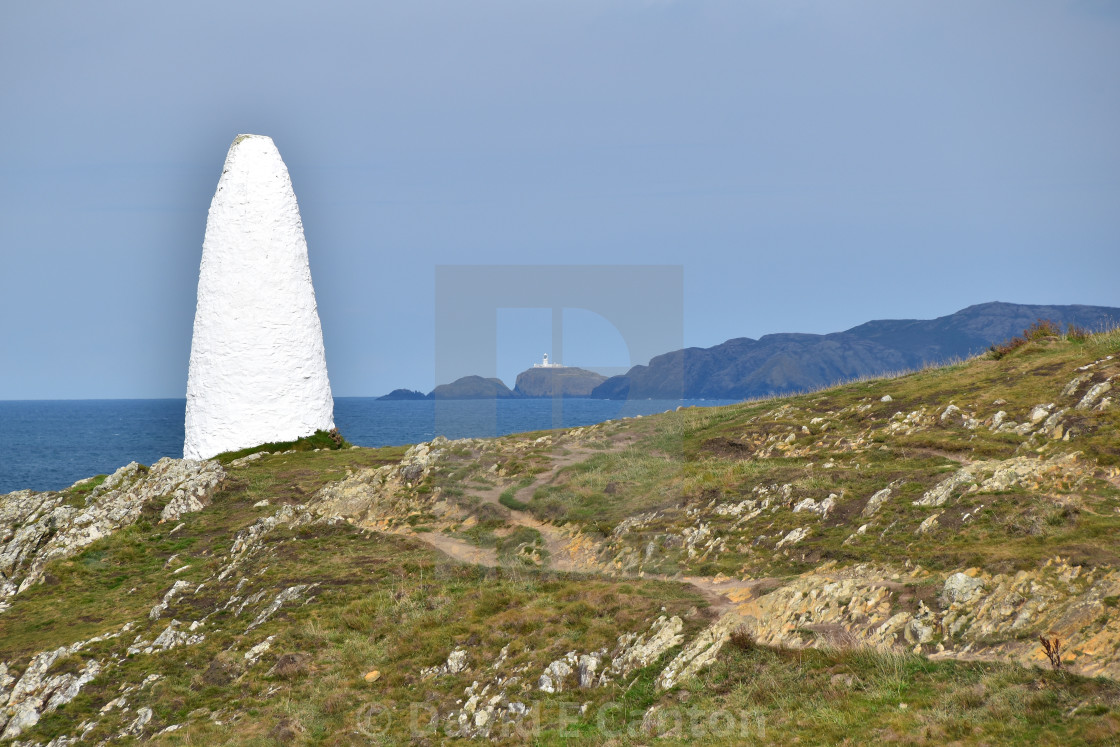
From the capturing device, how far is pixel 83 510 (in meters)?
27.6

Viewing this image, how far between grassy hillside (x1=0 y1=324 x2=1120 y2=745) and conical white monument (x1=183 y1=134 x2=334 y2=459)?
24.3 feet

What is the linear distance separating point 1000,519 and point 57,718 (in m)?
17.9

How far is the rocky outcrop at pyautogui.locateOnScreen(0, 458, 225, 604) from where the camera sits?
24.7m

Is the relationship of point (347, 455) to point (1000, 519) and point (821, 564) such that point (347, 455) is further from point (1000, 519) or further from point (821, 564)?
point (1000, 519)

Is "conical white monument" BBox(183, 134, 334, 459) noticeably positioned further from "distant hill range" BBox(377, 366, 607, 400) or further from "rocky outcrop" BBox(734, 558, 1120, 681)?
"rocky outcrop" BBox(734, 558, 1120, 681)

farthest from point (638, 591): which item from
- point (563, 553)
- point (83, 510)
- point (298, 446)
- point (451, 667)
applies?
point (298, 446)

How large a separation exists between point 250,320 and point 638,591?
25340 millimetres

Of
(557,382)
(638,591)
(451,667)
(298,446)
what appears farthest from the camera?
(298,446)

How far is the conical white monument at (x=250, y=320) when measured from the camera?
1400 inches

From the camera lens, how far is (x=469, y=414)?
2491 centimetres

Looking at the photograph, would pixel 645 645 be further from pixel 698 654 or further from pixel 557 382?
pixel 557 382

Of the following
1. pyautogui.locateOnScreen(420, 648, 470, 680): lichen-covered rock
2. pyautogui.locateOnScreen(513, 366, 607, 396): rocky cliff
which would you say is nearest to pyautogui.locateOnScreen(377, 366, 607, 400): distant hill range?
pyautogui.locateOnScreen(513, 366, 607, 396): rocky cliff

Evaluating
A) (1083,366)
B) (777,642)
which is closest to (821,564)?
(777,642)

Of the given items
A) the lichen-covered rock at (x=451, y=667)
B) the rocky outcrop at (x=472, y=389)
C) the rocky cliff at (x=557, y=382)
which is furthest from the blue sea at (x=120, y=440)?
the lichen-covered rock at (x=451, y=667)
